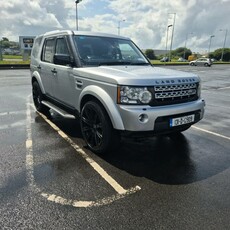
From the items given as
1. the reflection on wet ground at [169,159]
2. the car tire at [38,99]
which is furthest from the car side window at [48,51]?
the reflection on wet ground at [169,159]

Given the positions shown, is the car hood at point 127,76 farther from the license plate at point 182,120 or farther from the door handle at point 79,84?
the license plate at point 182,120

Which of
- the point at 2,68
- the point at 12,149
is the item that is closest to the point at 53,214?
the point at 12,149

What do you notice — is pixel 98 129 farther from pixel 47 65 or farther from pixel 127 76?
pixel 47 65

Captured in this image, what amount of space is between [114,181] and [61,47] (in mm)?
3118

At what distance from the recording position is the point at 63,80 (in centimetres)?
504

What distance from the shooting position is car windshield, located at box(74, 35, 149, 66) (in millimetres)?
4656

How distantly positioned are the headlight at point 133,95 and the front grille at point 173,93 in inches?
3.9

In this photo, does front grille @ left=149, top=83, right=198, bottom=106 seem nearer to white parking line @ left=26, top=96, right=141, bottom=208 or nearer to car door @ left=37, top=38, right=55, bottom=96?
white parking line @ left=26, top=96, right=141, bottom=208

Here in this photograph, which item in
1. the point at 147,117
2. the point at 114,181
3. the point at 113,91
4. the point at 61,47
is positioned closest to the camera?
the point at 114,181

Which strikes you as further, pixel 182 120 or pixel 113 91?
pixel 182 120

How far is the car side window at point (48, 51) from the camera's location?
18.7 ft

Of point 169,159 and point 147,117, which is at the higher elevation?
point 147,117

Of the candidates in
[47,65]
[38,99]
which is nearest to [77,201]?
[47,65]

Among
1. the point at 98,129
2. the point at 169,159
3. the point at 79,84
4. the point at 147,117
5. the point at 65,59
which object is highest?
the point at 65,59
